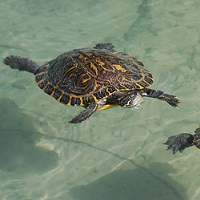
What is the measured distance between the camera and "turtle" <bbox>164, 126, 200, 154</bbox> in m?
6.28

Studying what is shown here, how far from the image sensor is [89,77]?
20.8 feet

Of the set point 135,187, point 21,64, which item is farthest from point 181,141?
point 21,64

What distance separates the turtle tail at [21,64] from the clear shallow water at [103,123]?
1.33 feet

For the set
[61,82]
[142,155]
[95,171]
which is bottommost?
[95,171]

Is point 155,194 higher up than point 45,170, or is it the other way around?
point 155,194

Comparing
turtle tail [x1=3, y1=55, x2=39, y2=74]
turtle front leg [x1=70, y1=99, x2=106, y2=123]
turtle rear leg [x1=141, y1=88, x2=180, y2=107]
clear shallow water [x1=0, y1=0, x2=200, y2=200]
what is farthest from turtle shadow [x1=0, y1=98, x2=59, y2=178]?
turtle rear leg [x1=141, y1=88, x2=180, y2=107]

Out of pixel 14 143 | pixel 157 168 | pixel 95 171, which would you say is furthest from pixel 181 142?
pixel 14 143

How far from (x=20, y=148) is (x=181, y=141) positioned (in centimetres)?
249

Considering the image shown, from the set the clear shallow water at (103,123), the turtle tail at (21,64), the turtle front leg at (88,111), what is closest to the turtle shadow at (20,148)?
the clear shallow water at (103,123)

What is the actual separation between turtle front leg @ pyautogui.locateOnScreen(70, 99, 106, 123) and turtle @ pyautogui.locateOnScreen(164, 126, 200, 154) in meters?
1.12

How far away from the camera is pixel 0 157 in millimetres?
6715

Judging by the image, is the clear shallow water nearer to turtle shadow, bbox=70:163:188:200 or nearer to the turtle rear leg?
turtle shadow, bbox=70:163:188:200

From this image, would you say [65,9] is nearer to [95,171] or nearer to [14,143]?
[14,143]

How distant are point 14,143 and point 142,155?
6.67 feet
